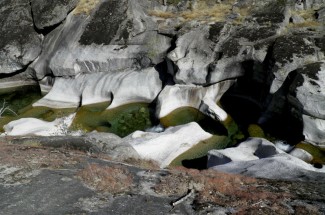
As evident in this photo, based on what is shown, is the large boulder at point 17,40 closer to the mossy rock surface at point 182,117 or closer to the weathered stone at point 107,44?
the weathered stone at point 107,44

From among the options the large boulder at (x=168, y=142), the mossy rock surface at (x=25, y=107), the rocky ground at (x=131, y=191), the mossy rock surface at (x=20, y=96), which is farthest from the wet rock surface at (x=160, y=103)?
the mossy rock surface at (x=20, y=96)

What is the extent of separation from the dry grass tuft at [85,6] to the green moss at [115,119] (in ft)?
49.6

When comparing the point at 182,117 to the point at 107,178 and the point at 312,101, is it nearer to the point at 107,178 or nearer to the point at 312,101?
the point at 312,101

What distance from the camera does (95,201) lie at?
14.7 metres

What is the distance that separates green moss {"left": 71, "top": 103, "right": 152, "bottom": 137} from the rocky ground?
20602mm

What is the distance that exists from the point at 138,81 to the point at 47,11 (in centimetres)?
1778

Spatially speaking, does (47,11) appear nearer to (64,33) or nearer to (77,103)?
(64,33)

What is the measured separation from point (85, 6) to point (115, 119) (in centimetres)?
1979

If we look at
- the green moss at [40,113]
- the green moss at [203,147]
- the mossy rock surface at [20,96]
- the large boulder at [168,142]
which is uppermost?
the large boulder at [168,142]

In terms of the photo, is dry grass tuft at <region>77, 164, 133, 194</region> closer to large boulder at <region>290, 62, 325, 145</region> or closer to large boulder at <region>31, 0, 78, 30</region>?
large boulder at <region>290, 62, 325, 145</region>

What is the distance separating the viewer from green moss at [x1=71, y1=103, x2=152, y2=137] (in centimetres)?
3966

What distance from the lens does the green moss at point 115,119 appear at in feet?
130

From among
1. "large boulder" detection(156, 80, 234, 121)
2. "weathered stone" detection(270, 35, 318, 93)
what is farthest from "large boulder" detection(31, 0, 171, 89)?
"weathered stone" detection(270, 35, 318, 93)

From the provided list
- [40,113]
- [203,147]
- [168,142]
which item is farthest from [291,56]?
[40,113]
